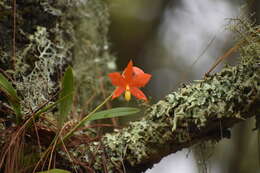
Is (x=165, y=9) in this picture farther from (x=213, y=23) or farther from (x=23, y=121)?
A: (x=23, y=121)

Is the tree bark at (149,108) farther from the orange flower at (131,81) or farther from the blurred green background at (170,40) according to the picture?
the blurred green background at (170,40)

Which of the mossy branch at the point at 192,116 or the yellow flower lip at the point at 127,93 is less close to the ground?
the yellow flower lip at the point at 127,93

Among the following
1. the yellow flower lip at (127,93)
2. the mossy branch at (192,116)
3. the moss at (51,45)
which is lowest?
the mossy branch at (192,116)

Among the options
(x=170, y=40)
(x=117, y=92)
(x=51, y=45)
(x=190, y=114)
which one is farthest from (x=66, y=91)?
(x=170, y=40)

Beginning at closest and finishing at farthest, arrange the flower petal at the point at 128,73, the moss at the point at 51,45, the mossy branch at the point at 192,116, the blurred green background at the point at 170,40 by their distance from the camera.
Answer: the mossy branch at the point at 192,116 → the flower petal at the point at 128,73 → the moss at the point at 51,45 → the blurred green background at the point at 170,40

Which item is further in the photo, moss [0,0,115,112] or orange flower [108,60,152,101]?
moss [0,0,115,112]

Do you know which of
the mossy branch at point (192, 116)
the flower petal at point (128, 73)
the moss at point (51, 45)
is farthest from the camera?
the moss at point (51, 45)

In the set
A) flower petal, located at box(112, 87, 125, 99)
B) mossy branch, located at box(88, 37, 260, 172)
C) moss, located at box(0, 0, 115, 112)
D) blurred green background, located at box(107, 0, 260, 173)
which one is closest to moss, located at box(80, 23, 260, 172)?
mossy branch, located at box(88, 37, 260, 172)

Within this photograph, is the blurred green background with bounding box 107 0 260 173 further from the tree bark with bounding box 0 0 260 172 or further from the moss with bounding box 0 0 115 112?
the tree bark with bounding box 0 0 260 172

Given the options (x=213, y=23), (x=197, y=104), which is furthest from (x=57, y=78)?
(x=213, y=23)

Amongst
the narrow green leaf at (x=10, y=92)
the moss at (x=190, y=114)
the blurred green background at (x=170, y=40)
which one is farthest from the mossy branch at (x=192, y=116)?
the blurred green background at (x=170, y=40)
